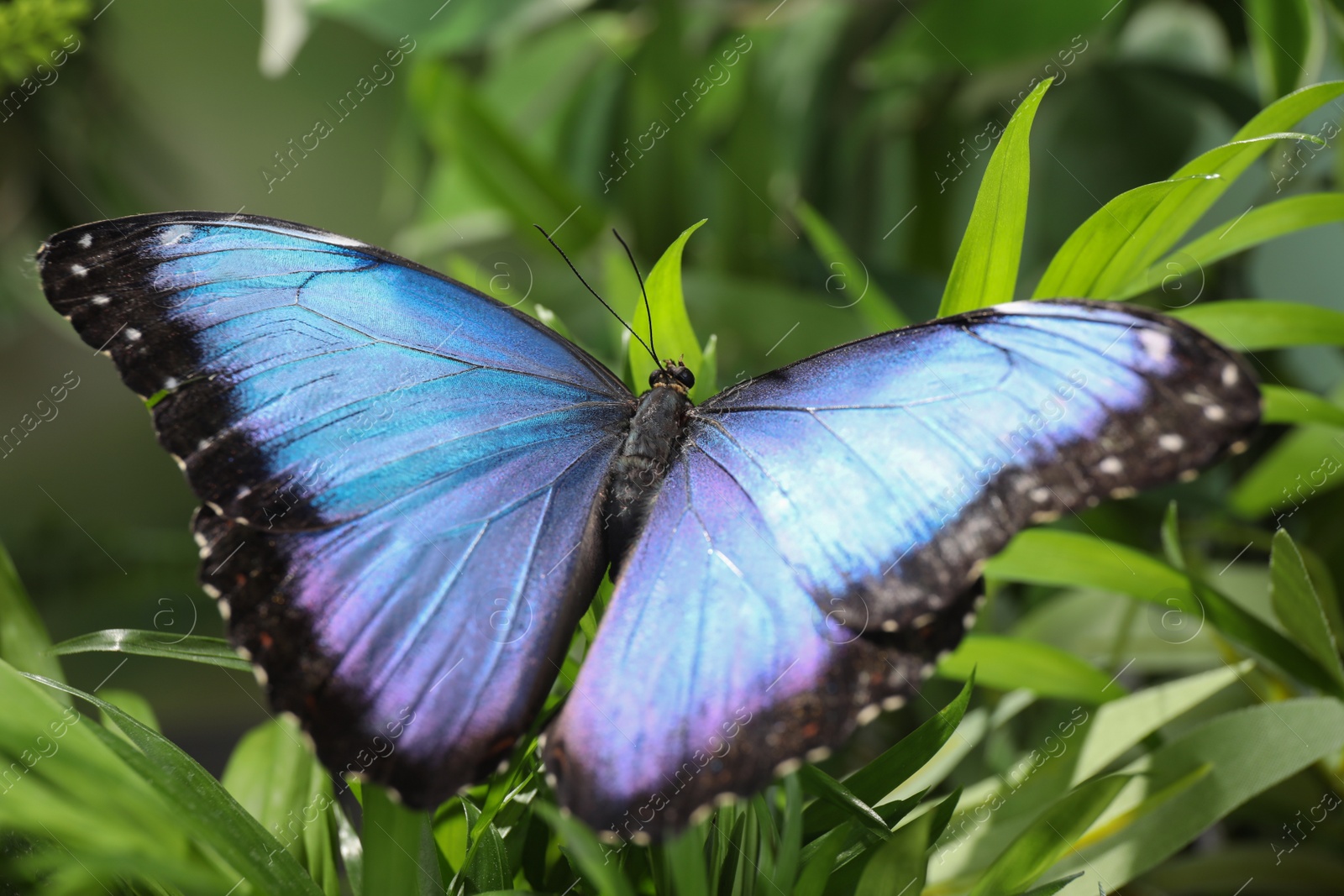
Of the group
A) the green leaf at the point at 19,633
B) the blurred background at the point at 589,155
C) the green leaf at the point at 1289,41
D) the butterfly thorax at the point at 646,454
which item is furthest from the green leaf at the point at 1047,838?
the green leaf at the point at 1289,41

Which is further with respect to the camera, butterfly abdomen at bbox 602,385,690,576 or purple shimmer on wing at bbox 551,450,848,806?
butterfly abdomen at bbox 602,385,690,576

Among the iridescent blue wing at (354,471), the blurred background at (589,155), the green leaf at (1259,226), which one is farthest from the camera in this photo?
the blurred background at (589,155)

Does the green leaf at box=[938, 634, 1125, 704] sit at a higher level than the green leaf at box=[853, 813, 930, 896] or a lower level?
lower

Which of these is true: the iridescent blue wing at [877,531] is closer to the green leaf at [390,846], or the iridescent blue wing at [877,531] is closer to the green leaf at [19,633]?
the green leaf at [390,846]

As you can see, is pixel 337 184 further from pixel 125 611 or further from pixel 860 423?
pixel 860 423

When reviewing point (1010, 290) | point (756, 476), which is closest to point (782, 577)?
point (756, 476)

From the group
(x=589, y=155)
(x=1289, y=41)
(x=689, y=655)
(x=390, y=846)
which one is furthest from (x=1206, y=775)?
(x=589, y=155)

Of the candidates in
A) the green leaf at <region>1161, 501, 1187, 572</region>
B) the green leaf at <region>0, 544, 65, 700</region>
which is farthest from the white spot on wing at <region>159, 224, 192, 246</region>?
the green leaf at <region>1161, 501, 1187, 572</region>

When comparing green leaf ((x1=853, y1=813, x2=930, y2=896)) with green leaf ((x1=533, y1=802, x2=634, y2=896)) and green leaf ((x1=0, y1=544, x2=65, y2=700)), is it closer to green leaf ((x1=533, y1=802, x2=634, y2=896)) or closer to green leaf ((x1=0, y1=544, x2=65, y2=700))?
green leaf ((x1=533, y1=802, x2=634, y2=896))

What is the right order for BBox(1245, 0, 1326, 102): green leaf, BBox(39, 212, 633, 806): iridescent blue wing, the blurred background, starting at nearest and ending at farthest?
BBox(39, 212, 633, 806): iridescent blue wing < BBox(1245, 0, 1326, 102): green leaf < the blurred background
